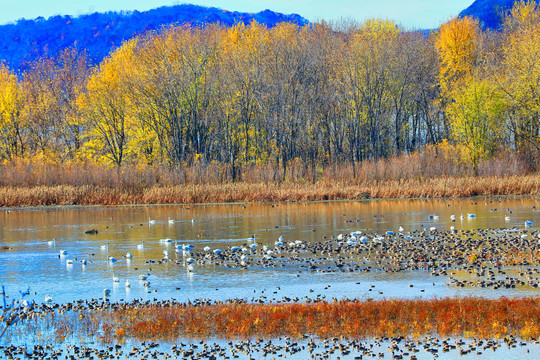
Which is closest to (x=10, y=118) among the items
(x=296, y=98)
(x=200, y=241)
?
(x=296, y=98)

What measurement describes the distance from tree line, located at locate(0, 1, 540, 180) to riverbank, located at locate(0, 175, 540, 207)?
824cm

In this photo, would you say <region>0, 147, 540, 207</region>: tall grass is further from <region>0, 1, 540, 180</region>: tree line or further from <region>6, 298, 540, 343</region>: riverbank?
<region>6, 298, 540, 343</region>: riverbank

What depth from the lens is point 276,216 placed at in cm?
3306

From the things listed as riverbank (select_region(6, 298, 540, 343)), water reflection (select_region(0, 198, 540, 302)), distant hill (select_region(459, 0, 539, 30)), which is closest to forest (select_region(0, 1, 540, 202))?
water reflection (select_region(0, 198, 540, 302))

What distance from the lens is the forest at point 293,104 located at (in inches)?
2128

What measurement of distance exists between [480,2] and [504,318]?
128723mm

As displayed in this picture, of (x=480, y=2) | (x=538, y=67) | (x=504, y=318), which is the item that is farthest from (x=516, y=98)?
(x=480, y=2)

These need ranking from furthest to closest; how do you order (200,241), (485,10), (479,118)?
(485,10)
(479,118)
(200,241)

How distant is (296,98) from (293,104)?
764 mm

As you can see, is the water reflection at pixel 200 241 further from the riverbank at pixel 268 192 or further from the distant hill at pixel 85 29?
the distant hill at pixel 85 29

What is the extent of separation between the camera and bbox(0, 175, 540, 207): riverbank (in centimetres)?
4325

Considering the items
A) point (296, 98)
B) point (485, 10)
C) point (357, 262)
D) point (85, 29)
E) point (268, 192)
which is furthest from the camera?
point (85, 29)

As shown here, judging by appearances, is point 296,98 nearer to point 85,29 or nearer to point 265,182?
point 265,182

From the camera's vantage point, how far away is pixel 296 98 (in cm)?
5984
